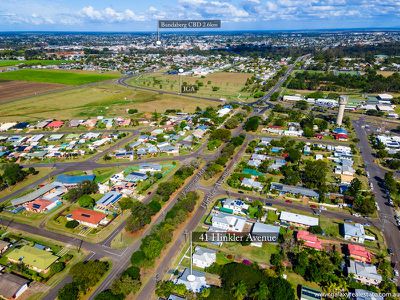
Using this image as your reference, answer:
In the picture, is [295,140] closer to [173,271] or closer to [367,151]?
[367,151]

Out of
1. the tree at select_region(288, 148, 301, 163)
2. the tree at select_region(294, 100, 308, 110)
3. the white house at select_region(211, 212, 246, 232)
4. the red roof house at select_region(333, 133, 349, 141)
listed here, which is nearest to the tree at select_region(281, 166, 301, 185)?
the tree at select_region(288, 148, 301, 163)

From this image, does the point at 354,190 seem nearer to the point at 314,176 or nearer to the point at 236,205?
the point at 314,176

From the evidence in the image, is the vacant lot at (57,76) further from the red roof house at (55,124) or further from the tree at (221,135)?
the tree at (221,135)

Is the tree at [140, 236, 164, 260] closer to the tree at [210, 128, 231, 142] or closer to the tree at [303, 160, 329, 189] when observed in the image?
the tree at [303, 160, 329, 189]

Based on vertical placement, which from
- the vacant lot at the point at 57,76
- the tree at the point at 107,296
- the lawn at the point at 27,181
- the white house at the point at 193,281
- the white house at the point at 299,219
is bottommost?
the lawn at the point at 27,181

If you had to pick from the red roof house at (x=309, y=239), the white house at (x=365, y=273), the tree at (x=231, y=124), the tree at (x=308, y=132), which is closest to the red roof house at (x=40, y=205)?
the red roof house at (x=309, y=239)

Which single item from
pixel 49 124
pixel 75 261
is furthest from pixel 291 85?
pixel 75 261
